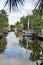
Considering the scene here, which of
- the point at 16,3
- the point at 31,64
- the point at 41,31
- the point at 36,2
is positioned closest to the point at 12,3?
the point at 16,3

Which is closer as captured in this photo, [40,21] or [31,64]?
[31,64]

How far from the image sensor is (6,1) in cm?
170

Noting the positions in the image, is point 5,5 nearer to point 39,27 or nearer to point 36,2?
point 36,2

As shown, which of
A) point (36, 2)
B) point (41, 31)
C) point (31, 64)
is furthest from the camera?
point (41, 31)

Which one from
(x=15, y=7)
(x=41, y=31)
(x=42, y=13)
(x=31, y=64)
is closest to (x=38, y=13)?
(x=42, y=13)

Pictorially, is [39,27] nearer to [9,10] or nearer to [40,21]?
[40,21]

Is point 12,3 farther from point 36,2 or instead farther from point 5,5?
point 36,2

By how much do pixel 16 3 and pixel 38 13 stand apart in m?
0.19

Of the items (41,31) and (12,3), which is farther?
(41,31)

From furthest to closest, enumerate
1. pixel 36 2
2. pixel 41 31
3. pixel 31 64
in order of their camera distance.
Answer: pixel 41 31 < pixel 31 64 < pixel 36 2


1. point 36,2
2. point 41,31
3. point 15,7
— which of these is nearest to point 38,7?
point 36,2

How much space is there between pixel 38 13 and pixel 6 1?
0.27 m

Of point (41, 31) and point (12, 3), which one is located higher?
point (12, 3)

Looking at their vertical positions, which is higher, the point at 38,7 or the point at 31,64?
the point at 38,7
